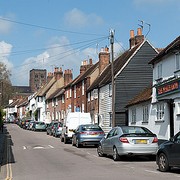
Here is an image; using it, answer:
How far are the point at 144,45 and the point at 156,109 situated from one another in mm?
12273

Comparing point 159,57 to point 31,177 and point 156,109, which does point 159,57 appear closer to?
point 156,109

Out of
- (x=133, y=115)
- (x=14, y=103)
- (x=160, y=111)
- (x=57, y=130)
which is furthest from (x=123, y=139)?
(x=14, y=103)

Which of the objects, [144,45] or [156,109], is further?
[144,45]

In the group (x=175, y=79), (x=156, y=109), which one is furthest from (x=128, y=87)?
(x=175, y=79)

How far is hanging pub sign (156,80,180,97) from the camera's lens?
20.3m

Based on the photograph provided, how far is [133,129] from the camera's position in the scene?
17.2 meters

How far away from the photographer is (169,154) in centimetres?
1252

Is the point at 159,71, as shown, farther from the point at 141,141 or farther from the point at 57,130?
the point at 57,130

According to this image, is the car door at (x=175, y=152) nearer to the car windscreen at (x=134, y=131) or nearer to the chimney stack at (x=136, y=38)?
the car windscreen at (x=134, y=131)

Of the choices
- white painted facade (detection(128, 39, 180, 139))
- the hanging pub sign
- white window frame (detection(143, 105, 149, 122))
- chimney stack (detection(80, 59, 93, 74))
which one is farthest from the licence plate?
chimney stack (detection(80, 59, 93, 74))

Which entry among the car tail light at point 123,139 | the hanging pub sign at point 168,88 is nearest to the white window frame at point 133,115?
the hanging pub sign at point 168,88

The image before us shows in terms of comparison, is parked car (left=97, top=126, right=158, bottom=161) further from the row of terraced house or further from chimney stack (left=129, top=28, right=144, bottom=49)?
chimney stack (left=129, top=28, right=144, bottom=49)

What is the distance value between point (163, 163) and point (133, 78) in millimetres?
22328

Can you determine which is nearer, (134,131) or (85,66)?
(134,131)
